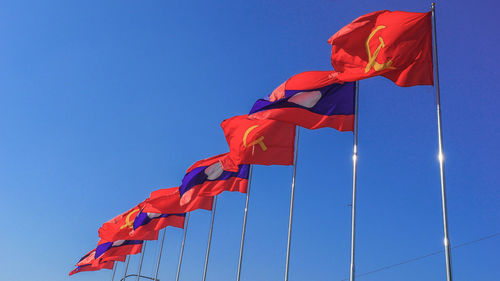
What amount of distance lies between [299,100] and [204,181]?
9100mm

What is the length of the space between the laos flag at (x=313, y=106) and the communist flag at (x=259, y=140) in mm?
2232

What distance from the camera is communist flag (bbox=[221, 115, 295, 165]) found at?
19.9m

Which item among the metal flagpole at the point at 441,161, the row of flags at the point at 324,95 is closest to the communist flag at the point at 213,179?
the row of flags at the point at 324,95

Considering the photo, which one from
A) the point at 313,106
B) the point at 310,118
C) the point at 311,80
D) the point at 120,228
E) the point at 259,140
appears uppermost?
the point at 120,228

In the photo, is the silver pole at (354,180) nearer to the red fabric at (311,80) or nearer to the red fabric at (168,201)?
the red fabric at (311,80)

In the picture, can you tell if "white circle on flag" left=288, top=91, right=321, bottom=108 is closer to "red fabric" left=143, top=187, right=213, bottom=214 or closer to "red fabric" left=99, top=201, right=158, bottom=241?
"red fabric" left=143, top=187, right=213, bottom=214

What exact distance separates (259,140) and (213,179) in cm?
585

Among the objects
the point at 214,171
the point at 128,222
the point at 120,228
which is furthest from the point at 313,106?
the point at 120,228

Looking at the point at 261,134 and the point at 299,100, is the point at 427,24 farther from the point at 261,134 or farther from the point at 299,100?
the point at 261,134

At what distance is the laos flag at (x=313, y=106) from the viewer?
17.7 m

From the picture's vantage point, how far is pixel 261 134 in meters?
20.0

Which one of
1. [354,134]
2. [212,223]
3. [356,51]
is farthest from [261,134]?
[212,223]

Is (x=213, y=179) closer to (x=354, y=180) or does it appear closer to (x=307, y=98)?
(x=307, y=98)

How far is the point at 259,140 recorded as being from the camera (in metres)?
20.0
